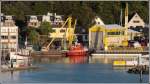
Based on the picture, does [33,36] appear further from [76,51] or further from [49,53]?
[76,51]

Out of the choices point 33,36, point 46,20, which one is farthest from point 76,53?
point 46,20

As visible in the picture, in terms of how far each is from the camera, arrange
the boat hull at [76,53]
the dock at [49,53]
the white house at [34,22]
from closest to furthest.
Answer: the dock at [49,53] < the boat hull at [76,53] < the white house at [34,22]

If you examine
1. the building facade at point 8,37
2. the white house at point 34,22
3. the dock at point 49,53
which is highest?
the white house at point 34,22

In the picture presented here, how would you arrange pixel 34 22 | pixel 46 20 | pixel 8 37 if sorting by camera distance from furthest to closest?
pixel 46 20 → pixel 34 22 → pixel 8 37

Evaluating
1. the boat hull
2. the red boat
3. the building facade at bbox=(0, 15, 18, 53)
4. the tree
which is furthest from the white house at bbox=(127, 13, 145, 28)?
the building facade at bbox=(0, 15, 18, 53)

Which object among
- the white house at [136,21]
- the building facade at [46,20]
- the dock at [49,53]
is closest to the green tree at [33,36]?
the building facade at [46,20]

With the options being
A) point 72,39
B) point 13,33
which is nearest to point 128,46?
point 72,39

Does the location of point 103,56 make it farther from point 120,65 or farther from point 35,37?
point 120,65

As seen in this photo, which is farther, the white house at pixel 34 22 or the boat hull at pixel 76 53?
the white house at pixel 34 22

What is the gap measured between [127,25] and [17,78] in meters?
8.02

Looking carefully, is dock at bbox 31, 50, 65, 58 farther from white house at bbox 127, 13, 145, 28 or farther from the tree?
white house at bbox 127, 13, 145, 28

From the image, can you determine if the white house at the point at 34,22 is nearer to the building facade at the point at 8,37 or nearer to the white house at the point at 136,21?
the building facade at the point at 8,37

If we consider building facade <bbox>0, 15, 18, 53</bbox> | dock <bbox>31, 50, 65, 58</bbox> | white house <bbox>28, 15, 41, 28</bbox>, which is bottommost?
dock <bbox>31, 50, 65, 58</bbox>

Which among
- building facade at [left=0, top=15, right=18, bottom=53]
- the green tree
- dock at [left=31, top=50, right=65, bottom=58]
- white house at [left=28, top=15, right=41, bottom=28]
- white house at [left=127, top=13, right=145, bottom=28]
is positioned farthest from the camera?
white house at [left=127, top=13, right=145, bottom=28]
